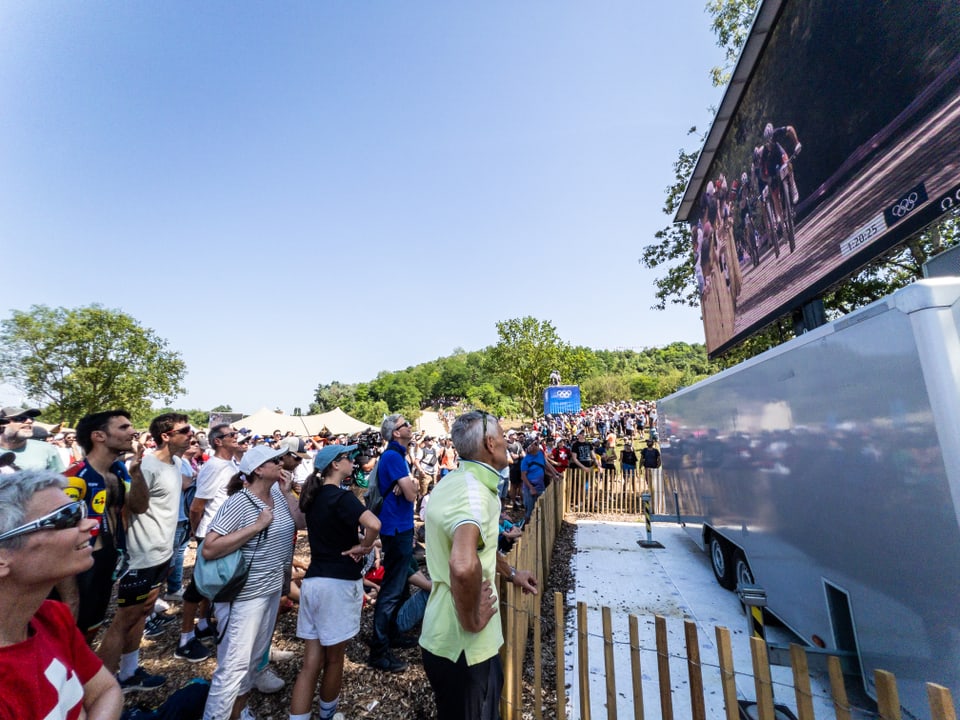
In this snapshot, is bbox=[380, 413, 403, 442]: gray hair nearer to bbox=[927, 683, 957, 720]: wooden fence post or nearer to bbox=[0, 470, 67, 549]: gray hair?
→ bbox=[0, 470, 67, 549]: gray hair

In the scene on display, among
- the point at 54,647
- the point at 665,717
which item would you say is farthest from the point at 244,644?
the point at 665,717

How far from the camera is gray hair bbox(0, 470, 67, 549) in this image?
1.22m

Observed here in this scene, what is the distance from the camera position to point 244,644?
260 centimetres

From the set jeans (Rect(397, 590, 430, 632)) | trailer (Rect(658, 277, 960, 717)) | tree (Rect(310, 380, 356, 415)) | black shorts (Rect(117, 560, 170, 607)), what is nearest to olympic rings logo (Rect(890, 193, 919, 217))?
trailer (Rect(658, 277, 960, 717))

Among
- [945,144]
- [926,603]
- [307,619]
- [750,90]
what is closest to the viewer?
[926,603]

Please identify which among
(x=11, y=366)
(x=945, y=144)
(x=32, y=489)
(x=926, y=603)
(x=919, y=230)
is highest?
(x=11, y=366)

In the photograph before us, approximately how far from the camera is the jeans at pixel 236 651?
98.3 inches

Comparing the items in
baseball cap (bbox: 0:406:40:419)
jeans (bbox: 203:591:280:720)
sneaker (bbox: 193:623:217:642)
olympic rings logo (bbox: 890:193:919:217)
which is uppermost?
olympic rings logo (bbox: 890:193:919:217)

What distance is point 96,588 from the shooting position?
278cm

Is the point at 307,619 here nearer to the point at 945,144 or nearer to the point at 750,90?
the point at 945,144

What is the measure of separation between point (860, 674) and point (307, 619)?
12.6 ft

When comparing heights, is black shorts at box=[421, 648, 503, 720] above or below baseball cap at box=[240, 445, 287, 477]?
below

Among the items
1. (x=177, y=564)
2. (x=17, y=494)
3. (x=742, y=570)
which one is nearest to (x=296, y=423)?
(x=177, y=564)

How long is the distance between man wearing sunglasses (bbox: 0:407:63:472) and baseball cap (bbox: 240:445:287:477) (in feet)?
10.5
